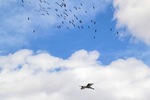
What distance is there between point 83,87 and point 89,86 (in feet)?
7.57

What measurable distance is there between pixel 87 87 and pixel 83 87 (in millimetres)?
1507

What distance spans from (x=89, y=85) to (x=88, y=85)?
0.30 m

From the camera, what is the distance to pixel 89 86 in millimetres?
54250

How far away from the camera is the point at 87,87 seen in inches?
2154

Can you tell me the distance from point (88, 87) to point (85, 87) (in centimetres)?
Answer: 155

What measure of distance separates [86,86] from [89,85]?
4.96ft

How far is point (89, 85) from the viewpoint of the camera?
53906 mm

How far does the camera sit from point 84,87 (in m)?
55.7

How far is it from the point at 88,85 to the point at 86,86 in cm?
137

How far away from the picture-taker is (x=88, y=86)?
5419 centimetres

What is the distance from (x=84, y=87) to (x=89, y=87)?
2340 mm

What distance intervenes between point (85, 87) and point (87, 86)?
3.92ft

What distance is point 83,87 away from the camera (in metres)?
55.7

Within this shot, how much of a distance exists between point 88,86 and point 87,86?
50 centimetres
